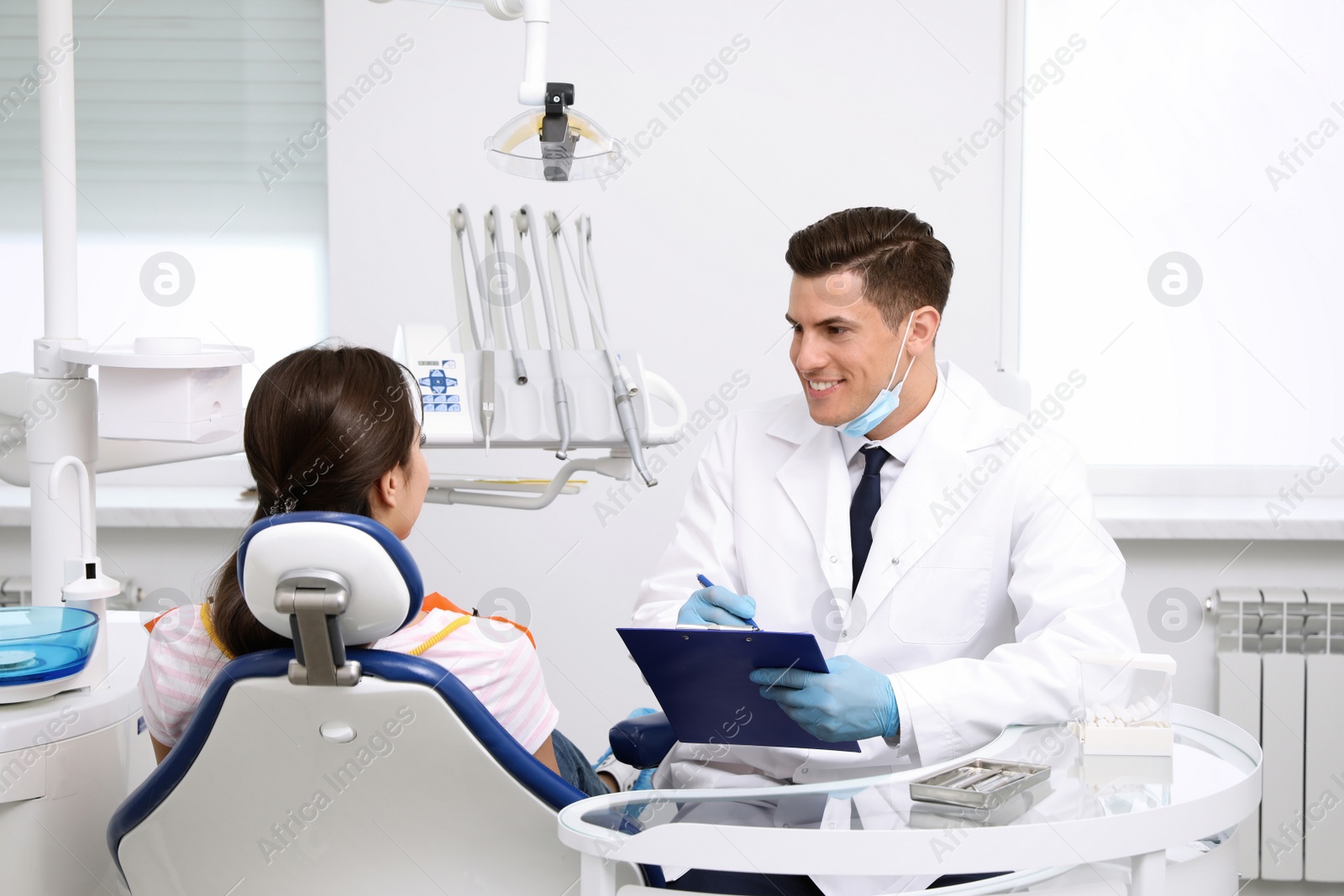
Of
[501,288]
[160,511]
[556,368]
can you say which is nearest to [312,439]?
[556,368]

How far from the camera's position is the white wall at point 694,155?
268 cm

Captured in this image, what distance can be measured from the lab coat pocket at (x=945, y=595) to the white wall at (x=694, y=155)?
1169 millimetres

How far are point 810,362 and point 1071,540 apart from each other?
0.43 m

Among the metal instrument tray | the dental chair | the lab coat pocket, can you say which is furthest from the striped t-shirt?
the lab coat pocket

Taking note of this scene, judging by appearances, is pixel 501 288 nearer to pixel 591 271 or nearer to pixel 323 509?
pixel 591 271

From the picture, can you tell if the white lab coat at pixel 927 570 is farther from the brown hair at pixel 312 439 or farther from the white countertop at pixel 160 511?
the white countertop at pixel 160 511

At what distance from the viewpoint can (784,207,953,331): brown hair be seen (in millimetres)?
1655

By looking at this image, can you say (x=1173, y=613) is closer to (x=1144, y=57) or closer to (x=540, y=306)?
(x=1144, y=57)

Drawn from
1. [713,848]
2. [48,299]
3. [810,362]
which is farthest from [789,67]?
[713,848]

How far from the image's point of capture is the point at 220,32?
9.11 ft

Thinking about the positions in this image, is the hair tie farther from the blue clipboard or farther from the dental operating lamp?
the dental operating lamp

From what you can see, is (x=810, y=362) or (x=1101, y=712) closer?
(x=1101, y=712)

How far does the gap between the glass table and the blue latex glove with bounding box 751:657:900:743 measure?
0.16 metres

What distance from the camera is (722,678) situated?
127cm
